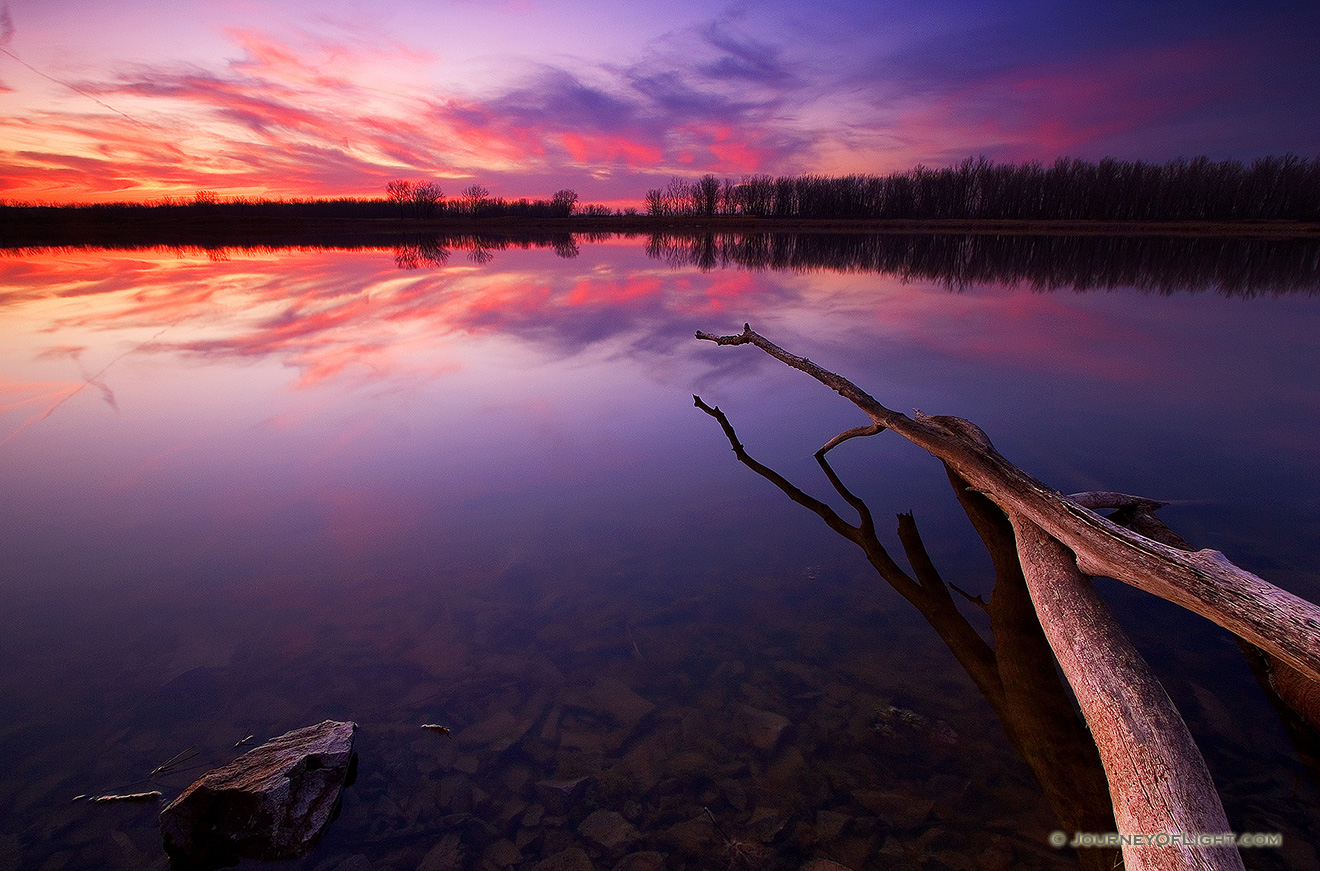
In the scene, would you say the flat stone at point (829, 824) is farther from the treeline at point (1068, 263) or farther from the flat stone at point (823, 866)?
the treeline at point (1068, 263)

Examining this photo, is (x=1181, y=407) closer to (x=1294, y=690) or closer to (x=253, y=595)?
(x=1294, y=690)

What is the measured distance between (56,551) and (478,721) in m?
4.04

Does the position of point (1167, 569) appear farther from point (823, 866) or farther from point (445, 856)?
point (445, 856)

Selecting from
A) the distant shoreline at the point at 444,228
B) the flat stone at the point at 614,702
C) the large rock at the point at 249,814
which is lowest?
the flat stone at the point at 614,702

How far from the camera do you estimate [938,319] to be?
13633 mm

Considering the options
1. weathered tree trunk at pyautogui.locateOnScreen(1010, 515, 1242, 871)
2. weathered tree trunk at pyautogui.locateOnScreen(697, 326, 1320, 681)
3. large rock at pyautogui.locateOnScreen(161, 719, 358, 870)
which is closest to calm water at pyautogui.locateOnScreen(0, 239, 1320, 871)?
large rock at pyautogui.locateOnScreen(161, 719, 358, 870)

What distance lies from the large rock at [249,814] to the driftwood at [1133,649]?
301cm

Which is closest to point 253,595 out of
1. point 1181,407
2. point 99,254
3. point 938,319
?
point 1181,407

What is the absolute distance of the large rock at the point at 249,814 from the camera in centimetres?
213

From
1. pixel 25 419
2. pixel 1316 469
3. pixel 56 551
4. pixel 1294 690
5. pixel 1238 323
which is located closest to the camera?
pixel 1294 690

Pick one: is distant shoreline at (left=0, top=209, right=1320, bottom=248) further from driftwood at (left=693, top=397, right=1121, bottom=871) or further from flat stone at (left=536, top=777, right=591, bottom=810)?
flat stone at (left=536, top=777, right=591, bottom=810)

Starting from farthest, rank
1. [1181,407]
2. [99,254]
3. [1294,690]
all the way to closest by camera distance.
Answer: [99,254] → [1181,407] → [1294,690]

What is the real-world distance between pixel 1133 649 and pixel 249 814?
142 inches

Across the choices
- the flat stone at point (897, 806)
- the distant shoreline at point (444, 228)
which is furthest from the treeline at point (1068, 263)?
the flat stone at point (897, 806)
